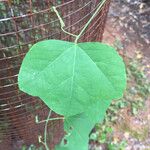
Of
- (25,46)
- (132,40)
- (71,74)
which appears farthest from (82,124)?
(132,40)

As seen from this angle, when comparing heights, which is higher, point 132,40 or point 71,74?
point 71,74

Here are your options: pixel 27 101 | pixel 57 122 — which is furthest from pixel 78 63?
pixel 57 122

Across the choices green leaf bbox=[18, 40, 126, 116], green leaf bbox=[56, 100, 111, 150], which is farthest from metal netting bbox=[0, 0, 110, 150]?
green leaf bbox=[18, 40, 126, 116]

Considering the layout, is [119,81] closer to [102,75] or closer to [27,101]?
[102,75]

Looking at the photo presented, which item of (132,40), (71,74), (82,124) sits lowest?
(132,40)

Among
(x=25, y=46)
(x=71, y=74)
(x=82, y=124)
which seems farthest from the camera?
(x=25, y=46)

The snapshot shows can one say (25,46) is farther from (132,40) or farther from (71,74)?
(132,40)

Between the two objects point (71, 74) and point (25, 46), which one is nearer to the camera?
point (71, 74)

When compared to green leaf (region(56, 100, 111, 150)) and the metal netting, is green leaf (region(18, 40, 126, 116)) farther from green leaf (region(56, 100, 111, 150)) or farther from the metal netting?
the metal netting
